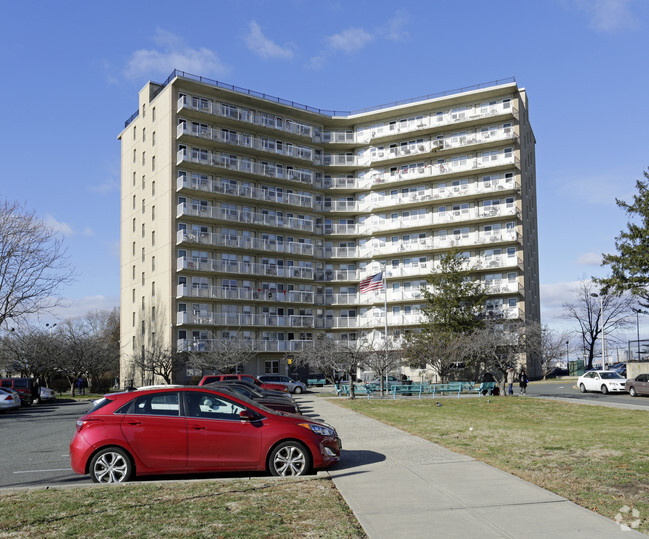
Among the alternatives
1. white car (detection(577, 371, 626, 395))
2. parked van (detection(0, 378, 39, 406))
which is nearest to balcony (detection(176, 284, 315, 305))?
parked van (detection(0, 378, 39, 406))

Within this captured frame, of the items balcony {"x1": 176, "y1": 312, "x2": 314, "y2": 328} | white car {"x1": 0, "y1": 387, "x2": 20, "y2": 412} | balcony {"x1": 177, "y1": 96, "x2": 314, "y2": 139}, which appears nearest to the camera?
white car {"x1": 0, "y1": 387, "x2": 20, "y2": 412}

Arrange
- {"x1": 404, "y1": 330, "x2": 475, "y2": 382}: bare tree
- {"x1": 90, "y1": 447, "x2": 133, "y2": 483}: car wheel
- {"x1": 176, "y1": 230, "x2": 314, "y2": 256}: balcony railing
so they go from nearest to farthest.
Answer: {"x1": 90, "y1": 447, "x2": 133, "y2": 483}: car wheel → {"x1": 404, "y1": 330, "x2": 475, "y2": 382}: bare tree → {"x1": 176, "y1": 230, "x2": 314, "y2": 256}: balcony railing

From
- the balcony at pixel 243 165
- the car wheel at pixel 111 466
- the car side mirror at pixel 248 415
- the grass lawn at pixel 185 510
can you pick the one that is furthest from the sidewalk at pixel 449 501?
the balcony at pixel 243 165

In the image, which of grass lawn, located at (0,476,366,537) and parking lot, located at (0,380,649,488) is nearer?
grass lawn, located at (0,476,366,537)

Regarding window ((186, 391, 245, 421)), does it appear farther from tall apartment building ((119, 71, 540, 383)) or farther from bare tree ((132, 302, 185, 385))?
tall apartment building ((119, 71, 540, 383))

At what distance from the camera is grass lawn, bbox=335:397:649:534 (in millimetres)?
8539

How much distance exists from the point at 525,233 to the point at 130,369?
1591 inches

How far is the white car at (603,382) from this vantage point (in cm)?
3834

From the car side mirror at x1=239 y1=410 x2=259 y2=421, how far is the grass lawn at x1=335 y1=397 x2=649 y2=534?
4023 mm

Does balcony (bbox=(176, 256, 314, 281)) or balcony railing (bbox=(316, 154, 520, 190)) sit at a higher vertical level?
balcony railing (bbox=(316, 154, 520, 190))

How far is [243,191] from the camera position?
61062 mm

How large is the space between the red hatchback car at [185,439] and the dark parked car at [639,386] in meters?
30.7

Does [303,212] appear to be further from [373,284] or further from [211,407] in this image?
[211,407]

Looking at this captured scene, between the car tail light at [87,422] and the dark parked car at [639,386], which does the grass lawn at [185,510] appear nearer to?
the car tail light at [87,422]
